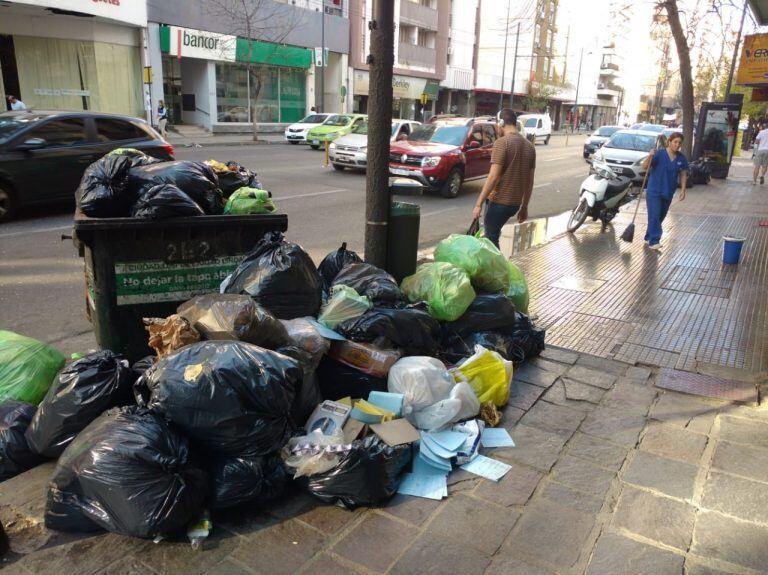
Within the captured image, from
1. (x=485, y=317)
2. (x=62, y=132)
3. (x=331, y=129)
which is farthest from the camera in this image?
(x=331, y=129)

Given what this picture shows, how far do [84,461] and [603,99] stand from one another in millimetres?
109549

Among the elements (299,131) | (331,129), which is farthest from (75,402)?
(299,131)

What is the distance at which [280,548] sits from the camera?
258 centimetres

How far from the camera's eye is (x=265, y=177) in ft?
48.2

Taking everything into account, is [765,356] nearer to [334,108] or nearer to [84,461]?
[84,461]

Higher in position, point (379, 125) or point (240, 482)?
point (379, 125)

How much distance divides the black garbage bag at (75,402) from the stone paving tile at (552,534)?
1996mm

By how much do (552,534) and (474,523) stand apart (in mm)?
349

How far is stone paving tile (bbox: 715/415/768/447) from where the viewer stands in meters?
3.59

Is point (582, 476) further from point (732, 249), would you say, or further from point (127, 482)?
point (732, 249)

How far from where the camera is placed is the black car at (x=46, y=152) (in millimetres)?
8727

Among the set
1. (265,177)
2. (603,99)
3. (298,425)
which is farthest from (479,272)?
(603,99)

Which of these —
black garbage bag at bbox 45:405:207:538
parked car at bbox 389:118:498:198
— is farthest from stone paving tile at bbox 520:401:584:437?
parked car at bbox 389:118:498:198

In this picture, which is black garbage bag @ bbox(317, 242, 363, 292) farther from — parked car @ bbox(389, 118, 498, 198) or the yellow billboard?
the yellow billboard
